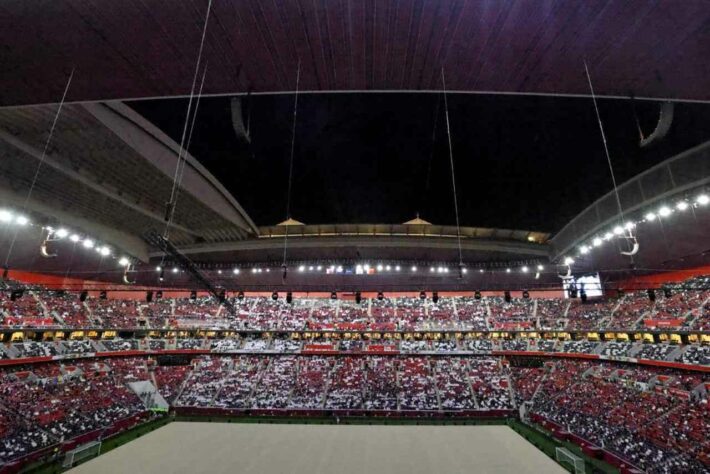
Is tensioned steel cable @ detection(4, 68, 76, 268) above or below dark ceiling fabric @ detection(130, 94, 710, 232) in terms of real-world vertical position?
below

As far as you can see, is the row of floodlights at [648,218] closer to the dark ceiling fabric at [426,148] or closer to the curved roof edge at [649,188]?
the curved roof edge at [649,188]

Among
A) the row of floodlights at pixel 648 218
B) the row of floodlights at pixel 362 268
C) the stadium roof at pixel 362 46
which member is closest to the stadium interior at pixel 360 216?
the stadium roof at pixel 362 46

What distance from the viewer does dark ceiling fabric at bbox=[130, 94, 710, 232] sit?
13.1 m

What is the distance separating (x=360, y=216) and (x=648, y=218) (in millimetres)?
17960

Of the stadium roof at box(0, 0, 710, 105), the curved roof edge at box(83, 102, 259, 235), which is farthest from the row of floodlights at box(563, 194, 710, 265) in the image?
the curved roof edge at box(83, 102, 259, 235)

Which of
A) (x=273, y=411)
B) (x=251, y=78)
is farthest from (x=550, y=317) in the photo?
(x=251, y=78)

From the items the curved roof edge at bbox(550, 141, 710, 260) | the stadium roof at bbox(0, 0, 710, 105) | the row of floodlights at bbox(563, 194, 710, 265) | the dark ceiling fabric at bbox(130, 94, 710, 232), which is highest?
the dark ceiling fabric at bbox(130, 94, 710, 232)

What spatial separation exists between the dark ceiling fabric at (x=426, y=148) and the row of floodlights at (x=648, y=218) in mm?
2485

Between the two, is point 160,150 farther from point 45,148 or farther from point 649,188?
point 649,188

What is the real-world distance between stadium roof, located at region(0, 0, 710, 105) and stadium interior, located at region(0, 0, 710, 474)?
0.17ft

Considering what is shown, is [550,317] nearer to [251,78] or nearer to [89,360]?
[251,78]

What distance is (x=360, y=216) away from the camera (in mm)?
26484

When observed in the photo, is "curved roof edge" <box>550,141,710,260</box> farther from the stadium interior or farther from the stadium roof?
the stadium roof

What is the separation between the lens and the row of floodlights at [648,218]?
1732 centimetres
